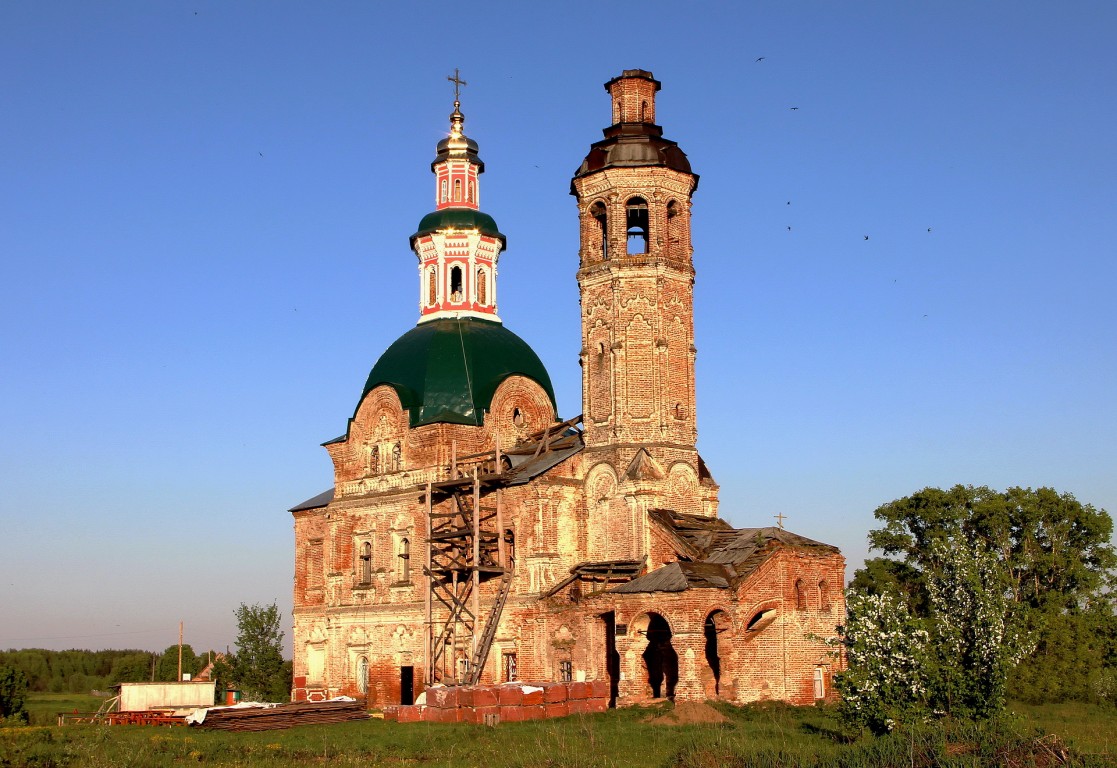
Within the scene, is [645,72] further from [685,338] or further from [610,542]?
[610,542]

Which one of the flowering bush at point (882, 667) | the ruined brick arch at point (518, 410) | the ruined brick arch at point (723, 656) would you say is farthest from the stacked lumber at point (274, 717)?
the flowering bush at point (882, 667)

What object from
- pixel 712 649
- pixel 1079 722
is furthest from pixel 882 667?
pixel 712 649

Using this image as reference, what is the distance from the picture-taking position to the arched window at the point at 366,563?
41.5 metres

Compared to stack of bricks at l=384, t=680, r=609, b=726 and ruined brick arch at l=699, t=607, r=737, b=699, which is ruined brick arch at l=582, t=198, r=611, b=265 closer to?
ruined brick arch at l=699, t=607, r=737, b=699

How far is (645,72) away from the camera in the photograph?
37.8m

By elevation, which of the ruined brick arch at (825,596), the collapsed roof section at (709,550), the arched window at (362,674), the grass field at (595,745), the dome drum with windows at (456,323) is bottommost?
the grass field at (595,745)

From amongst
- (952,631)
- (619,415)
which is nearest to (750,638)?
(619,415)

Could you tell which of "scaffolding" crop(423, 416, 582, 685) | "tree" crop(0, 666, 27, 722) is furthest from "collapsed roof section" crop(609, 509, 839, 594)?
"tree" crop(0, 666, 27, 722)

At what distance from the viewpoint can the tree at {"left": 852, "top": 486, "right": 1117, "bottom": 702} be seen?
130ft

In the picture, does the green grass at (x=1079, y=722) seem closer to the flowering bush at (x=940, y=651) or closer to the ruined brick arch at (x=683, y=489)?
the flowering bush at (x=940, y=651)

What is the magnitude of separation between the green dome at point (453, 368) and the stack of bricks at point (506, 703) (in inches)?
415

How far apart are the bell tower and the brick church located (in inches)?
2.4

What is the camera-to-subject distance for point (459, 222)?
44.5 m

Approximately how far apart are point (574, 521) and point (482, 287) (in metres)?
11.4
